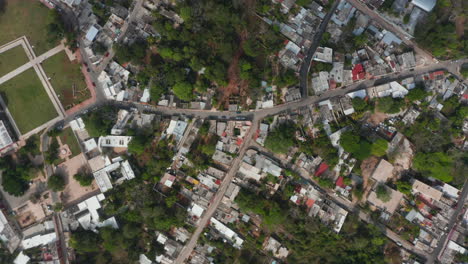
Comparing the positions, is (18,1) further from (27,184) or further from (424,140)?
(424,140)

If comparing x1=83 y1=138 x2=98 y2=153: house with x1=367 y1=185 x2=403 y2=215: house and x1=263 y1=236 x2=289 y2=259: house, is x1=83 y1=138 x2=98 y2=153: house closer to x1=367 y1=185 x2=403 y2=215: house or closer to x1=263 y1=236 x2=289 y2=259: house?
x1=263 y1=236 x2=289 y2=259: house

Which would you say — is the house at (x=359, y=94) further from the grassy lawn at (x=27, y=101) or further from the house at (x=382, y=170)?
the grassy lawn at (x=27, y=101)

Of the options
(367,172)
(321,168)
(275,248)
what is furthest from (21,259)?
(367,172)

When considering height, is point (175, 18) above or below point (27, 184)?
above

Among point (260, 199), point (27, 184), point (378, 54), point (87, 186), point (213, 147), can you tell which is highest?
point (378, 54)

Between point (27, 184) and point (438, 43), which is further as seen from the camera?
point (27, 184)

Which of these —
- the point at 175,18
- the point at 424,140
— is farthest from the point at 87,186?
the point at 424,140
